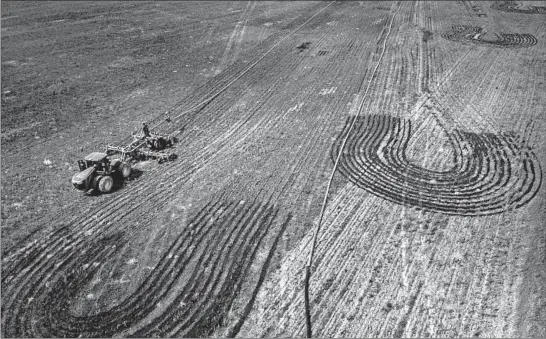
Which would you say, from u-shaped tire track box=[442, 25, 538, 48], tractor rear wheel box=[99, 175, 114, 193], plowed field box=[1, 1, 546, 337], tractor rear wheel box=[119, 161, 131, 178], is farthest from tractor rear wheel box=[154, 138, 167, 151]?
u-shaped tire track box=[442, 25, 538, 48]

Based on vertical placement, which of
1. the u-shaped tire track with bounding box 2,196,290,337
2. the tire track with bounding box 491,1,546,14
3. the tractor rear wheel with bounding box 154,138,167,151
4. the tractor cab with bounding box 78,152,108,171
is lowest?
the u-shaped tire track with bounding box 2,196,290,337

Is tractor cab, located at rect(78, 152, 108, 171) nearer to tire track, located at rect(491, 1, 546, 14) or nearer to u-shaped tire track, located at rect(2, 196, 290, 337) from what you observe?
u-shaped tire track, located at rect(2, 196, 290, 337)

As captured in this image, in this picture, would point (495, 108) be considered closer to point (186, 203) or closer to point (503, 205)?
point (503, 205)

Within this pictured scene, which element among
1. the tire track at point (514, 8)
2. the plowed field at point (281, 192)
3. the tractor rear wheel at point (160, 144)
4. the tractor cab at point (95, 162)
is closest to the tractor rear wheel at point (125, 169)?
the plowed field at point (281, 192)

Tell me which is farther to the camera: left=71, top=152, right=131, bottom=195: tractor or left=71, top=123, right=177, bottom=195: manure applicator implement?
left=71, top=123, right=177, bottom=195: manure applicator implement

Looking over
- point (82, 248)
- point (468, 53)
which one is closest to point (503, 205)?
point (82, 248)

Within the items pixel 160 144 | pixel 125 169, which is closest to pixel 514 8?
pixel 160 144
